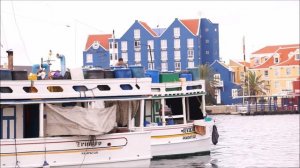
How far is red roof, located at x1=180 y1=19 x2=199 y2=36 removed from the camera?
3868 inches

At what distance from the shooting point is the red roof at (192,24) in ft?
322

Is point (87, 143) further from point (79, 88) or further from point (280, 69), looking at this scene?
point (280, 69)

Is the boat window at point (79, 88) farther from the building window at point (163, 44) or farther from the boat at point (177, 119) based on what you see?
the building window at point (163, 44)

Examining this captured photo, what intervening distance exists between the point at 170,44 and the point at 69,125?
79.3m

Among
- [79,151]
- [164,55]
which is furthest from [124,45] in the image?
[79,151]

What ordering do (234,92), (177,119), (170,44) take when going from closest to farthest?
(177,119) < (170,44) < (234,92)

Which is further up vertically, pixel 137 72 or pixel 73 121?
pixel 137 72

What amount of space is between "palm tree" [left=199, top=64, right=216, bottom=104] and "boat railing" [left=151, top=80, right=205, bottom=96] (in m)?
63.7

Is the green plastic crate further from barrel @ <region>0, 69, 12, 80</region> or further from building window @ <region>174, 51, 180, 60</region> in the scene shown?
building window @ <region>174, 51, 180, 60</region>

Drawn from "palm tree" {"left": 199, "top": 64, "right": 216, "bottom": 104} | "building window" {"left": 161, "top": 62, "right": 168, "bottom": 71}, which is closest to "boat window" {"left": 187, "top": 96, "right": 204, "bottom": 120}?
"palm tree" {"left": 199, "top": 64, "right": 216, "bottom": 104}

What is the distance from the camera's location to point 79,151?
19281mm

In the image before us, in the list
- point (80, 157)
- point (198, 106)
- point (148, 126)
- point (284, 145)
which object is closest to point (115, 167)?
point (80, 157)

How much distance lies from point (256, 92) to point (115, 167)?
8480 cm

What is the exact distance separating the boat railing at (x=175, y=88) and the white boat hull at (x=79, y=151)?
23.0 feet
